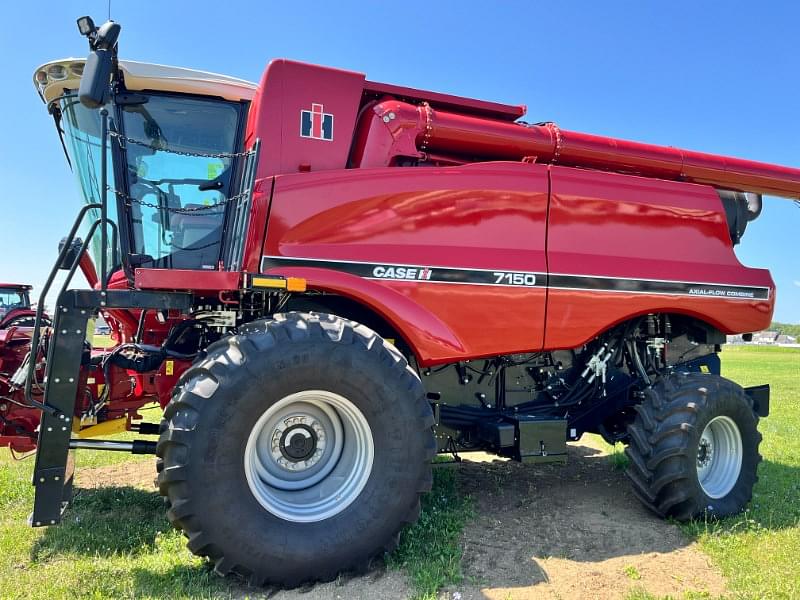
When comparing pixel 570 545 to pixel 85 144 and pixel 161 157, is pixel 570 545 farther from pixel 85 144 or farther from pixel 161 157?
pixel 85 144

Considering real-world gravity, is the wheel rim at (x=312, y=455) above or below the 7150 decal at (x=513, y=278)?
below

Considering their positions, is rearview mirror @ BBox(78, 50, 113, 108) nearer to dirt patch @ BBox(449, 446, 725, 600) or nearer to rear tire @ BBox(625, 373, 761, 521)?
dirt patch @ BBox(449, 446, 725, 600)

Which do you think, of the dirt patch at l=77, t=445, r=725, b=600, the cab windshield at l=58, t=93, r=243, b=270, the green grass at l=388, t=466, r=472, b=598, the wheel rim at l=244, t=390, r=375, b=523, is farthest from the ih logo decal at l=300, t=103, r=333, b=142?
the dirt patch at l=77, t=445, r=725, b=600

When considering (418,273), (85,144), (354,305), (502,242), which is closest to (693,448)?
(502,242)

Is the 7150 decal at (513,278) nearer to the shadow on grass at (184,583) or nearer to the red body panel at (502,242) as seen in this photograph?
the red body panel at (502,242)

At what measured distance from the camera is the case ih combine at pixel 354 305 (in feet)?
11.4

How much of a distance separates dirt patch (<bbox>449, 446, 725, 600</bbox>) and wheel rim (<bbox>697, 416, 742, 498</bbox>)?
617 mm

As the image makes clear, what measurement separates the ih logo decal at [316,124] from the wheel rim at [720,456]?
3827 millimetres

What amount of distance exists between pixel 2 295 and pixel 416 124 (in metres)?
16.5

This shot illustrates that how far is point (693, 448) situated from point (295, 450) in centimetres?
298

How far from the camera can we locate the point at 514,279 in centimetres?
461

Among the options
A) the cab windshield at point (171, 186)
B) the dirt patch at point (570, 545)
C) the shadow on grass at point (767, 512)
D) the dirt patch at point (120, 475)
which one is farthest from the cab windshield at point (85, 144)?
the shadow on grass at point (767, 512)

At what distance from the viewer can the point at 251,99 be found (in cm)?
454

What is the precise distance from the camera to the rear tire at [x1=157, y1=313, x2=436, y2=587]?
10.7ft
